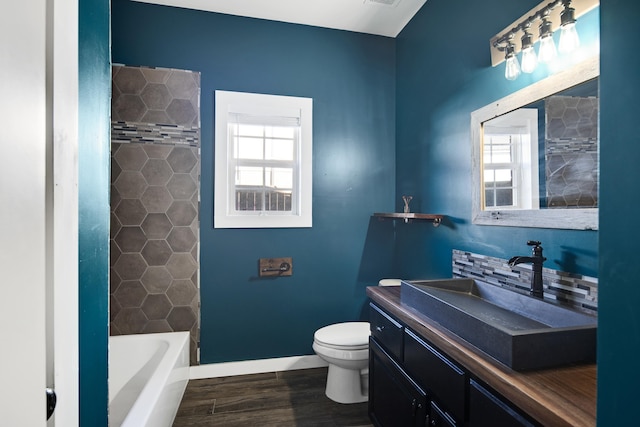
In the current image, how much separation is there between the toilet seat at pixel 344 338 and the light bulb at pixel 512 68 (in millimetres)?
1740

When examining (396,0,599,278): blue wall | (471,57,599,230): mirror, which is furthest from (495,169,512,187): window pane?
(396,0,599,278): blue wall

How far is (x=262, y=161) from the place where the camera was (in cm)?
267

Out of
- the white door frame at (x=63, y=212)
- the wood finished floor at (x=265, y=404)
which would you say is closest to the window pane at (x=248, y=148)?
the wood finished floor at (x=265, y=404)

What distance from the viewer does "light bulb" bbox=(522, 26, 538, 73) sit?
4.75ft

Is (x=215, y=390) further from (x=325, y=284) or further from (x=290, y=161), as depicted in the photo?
(x=290, y=161)

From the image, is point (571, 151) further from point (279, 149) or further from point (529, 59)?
point (279, 149)

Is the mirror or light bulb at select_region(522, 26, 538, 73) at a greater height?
light bulb at select_region(522, 26, 538, 73)

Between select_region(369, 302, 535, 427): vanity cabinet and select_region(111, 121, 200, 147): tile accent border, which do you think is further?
select_region(111, 121, 200, 147): tile accent border

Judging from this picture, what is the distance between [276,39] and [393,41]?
106cm

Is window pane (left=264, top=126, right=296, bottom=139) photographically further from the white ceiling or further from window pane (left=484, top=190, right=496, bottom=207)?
window pane (left=484, top=190, right=496, bottom=207)

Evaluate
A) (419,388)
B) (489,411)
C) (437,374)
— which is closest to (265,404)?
(419,388)

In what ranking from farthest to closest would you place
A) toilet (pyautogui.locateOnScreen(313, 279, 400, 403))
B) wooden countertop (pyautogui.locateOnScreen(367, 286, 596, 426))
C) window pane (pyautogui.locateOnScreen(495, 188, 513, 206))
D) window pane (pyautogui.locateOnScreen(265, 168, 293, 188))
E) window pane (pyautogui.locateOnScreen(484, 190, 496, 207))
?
1. window pane (pyautogui.locateOnScreen(265, 168, 293, 188))
2. toilet (pyautogui.locateOnScreen(313, 279, 400, 403))
3. window pane (pyautogui.locateOnScreen(484, 190, 496, 207))
4. window pane (pyautogui.locateOnScreen(495, 188, 513, 206))
5. wooden countertop (pyautogui.locateOnScreen(367, 286, 596, 426))

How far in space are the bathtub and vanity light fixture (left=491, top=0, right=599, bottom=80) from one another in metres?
2.39

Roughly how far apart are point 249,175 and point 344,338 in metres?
1.48
